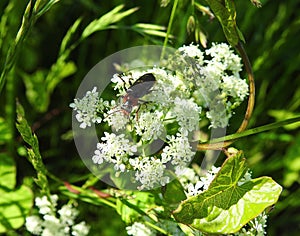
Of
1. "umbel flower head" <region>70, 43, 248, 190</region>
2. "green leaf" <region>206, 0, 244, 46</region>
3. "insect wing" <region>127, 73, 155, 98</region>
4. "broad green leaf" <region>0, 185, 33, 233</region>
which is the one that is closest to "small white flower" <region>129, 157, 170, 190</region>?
"umbel flower head" <region>70, 43, 248, 190</region>

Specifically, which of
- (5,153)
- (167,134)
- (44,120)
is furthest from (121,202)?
(44,120)

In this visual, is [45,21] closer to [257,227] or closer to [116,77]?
[116,77]

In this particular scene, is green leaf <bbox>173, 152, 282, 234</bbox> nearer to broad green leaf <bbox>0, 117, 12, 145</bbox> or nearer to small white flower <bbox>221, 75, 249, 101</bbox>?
small white flower <bbox>221, 75, 249, 101</bbox>

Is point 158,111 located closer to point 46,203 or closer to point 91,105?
point 91,105

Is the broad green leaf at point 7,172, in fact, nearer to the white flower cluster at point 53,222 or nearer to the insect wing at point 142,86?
the white flower cluster at point 53,222

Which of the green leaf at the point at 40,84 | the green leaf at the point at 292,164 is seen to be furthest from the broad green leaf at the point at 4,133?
the green leaf at the point at 292,164
